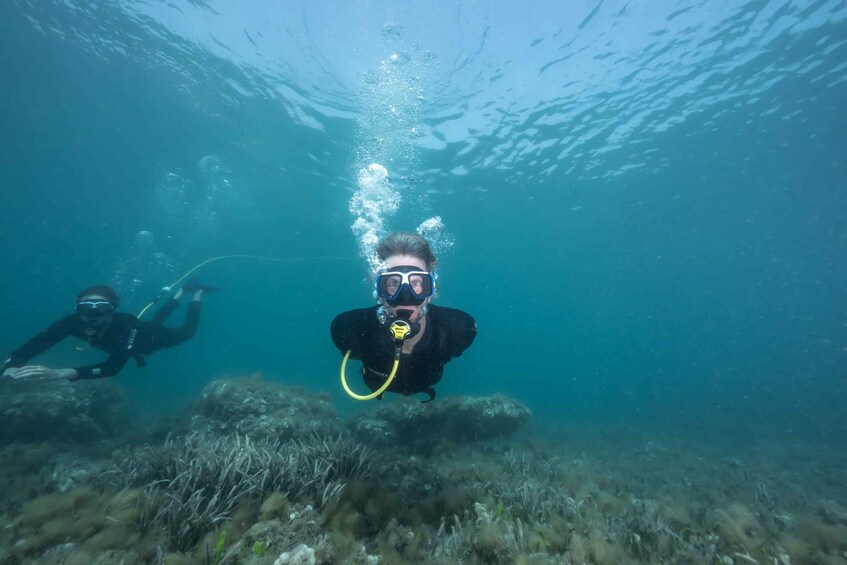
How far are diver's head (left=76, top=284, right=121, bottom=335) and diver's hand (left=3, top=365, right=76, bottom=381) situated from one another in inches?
67.2

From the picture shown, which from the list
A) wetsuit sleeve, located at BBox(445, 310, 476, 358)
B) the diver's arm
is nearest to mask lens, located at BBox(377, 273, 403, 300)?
wetsuit sleeve, located at BBox(445, 310, 476, 358)

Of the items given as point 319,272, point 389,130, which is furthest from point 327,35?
point 319,272

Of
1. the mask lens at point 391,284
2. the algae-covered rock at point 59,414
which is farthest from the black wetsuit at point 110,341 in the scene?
the mask lens at point 391,284

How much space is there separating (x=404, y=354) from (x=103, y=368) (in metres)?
7.95

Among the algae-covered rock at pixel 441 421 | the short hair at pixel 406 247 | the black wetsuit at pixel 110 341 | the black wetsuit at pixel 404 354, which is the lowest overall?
the algae-covered rock at pixel 441 421

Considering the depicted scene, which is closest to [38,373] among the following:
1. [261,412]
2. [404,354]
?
[261,412]

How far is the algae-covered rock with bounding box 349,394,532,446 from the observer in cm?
1002

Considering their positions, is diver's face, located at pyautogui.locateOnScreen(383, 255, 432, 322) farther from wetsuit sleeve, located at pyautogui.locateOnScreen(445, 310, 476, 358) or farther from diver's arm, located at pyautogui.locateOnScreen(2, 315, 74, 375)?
diver's arm, located at pyautogui.locateOnScreen(2, 315, 74, 375)

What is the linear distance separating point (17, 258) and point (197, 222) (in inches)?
3321

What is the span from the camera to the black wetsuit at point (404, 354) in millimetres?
4676

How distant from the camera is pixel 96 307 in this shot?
821 centimetres

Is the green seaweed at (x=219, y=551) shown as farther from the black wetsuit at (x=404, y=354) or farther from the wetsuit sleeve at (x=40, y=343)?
the wetsuit sleeve at (x=40, y=343)

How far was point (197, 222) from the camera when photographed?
47438 mm

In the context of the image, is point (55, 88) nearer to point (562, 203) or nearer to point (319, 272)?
point (562, 203)
